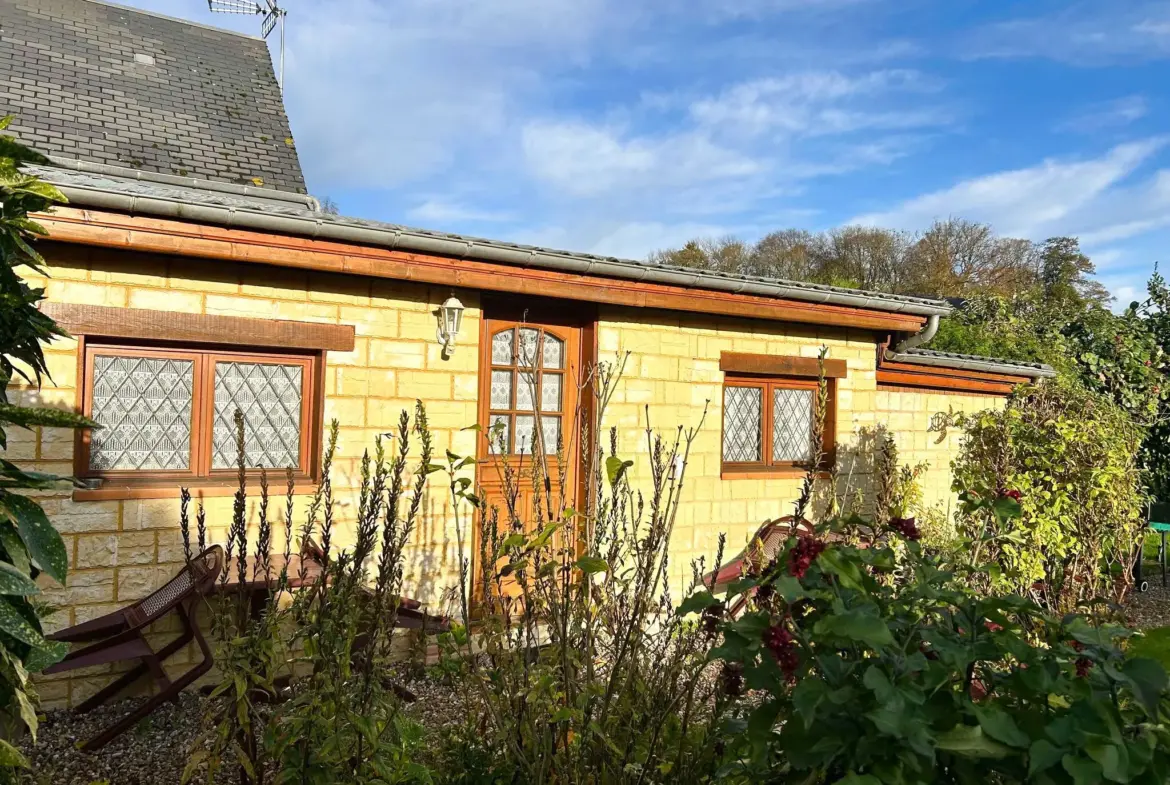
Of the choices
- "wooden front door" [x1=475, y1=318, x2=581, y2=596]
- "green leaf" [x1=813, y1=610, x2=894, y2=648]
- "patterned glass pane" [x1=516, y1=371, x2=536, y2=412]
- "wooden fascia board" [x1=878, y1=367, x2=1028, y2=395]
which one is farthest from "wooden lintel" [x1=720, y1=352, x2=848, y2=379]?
"green leaf" [x1=813, y1=610, x2=894, y2=648]

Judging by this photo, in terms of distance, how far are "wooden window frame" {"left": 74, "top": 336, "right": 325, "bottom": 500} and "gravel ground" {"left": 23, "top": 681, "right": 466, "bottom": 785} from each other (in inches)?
44.9

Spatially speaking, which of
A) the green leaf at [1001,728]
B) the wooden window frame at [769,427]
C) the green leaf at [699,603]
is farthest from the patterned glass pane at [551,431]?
the green leaf at [1001,728]

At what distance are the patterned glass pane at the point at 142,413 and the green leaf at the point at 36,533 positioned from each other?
3.15 meters

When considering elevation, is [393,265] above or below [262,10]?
below

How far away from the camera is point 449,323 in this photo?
527 cm

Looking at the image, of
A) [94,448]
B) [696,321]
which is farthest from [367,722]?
[696,321]

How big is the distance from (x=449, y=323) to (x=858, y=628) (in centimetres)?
426

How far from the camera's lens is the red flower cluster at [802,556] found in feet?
5.47

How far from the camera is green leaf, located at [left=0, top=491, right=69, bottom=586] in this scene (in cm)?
160

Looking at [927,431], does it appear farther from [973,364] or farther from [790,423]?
[790,423]

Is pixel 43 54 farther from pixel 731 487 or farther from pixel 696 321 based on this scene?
pixel 731 487

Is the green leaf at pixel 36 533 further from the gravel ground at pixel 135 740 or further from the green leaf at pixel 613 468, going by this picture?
the gravel ground at pixel 135 740

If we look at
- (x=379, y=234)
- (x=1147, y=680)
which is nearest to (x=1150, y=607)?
(x=379, y=234)

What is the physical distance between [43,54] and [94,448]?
985 cm
